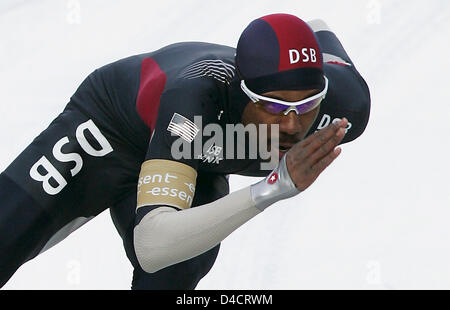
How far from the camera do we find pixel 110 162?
4219mm

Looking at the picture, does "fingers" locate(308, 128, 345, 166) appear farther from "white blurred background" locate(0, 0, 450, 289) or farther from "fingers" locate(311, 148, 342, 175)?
"white blurred background" locate(0, 0, 450, 289)

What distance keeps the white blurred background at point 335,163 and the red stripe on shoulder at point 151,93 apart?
1015mm

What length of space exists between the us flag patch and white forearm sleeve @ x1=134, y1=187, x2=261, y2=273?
0.84ft

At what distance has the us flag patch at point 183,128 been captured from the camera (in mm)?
3586

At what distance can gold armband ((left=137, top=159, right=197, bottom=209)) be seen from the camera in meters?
3.54

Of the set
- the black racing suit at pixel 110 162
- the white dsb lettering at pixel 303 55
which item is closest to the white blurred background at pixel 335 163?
the black racing suit at pixel 110 162

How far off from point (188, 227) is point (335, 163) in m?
2.22

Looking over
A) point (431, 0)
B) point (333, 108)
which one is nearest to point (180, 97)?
point (333, 108)

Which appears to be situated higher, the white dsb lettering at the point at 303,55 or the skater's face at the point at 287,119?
the white dsb lettering at the point at 303,55

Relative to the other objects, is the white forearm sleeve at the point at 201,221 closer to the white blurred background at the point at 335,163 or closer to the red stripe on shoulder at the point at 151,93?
the red stripe on shoulder at the point at 151,93

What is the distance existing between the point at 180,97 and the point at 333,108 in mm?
704

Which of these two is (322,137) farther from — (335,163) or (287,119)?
(335,163)

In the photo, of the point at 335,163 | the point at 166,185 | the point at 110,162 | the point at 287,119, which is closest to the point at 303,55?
the point at 287,119

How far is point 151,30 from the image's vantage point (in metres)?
6.71
